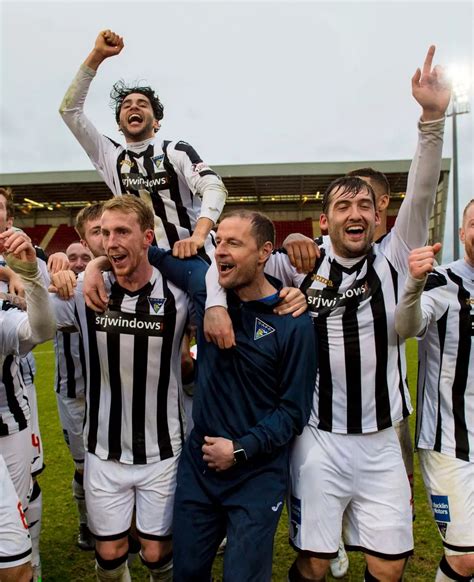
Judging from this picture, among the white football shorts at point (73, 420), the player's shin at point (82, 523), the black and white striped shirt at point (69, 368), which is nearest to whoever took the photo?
the player's shin at point (82, 523)

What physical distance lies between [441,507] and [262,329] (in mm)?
1291

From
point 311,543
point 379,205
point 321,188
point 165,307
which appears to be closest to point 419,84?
point 379,205

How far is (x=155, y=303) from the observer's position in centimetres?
276

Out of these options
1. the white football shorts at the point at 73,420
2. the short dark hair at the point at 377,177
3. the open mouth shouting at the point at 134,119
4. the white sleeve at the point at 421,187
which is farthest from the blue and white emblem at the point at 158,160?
the white football shorts at the point at 73,420

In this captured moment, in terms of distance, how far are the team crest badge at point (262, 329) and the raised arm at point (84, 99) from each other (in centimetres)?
168

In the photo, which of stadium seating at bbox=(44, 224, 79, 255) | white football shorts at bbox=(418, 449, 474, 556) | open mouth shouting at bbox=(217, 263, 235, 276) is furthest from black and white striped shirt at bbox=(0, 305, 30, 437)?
stadium seating at bbox=(44, 224, 79, 255)

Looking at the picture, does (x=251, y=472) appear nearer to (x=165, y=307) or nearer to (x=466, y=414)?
(x=165, y=307)

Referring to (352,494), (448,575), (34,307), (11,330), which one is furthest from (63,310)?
(448,575)

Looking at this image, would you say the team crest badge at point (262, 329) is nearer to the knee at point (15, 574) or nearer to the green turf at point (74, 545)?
the knee at point (15, 574)

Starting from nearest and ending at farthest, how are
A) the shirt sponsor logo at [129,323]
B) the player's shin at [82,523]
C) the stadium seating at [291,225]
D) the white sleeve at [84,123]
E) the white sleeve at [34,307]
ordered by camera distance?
the white sleeve at [34,307], the shirt sponsor logo at [129,323], the white sleeve at [84,123], the player's shin at [82,523], the stadium seating at [291,225]

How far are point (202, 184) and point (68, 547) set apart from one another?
275 cm

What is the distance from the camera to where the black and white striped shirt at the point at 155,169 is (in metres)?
3.25

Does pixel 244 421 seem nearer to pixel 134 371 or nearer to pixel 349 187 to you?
pixel 134 371

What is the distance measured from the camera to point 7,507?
2248 millimetres
